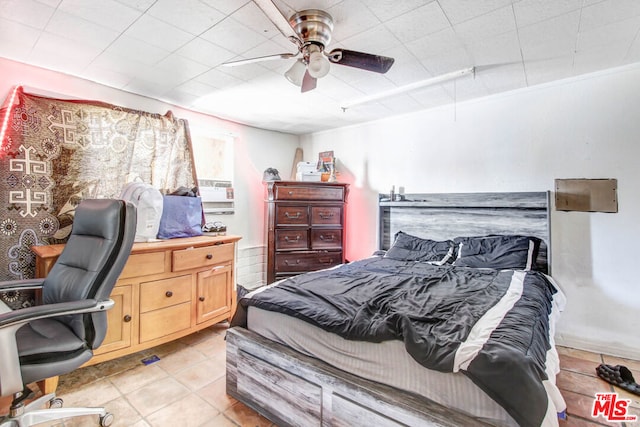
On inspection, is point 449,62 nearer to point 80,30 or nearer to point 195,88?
point 195,88

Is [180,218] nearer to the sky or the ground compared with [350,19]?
nearer to the ground

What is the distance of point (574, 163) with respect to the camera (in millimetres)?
2697

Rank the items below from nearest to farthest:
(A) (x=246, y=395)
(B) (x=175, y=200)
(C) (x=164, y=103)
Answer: (A) (x=246, y=395) < (B) (x=175, y=200) < (C) (x=164, y=103)

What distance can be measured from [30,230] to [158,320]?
1.20 meters

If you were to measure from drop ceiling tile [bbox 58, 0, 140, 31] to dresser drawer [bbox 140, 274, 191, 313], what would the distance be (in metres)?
1.76

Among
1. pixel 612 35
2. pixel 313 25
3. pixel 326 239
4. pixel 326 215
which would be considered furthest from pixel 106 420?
pixel 612 35

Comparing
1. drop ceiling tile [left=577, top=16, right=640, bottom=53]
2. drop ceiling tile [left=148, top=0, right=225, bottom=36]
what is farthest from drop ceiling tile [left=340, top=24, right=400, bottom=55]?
drop ceiling tile [left=577, top=16, right=640, bottom=53]

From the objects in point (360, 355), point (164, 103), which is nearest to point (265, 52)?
point (164, 103)

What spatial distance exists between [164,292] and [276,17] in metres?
2.12

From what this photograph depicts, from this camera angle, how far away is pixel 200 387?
81.0 inches

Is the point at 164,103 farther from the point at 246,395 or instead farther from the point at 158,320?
the point at 246,395

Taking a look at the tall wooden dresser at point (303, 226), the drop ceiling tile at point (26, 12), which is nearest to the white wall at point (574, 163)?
the tall wooden dresser at point (303, 226)

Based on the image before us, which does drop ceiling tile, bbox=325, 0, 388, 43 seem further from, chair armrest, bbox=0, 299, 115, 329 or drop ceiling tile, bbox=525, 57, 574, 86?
chair armrest, bbox=0, 299, 115, 329

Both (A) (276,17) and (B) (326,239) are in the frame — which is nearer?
(A) (276,17)
